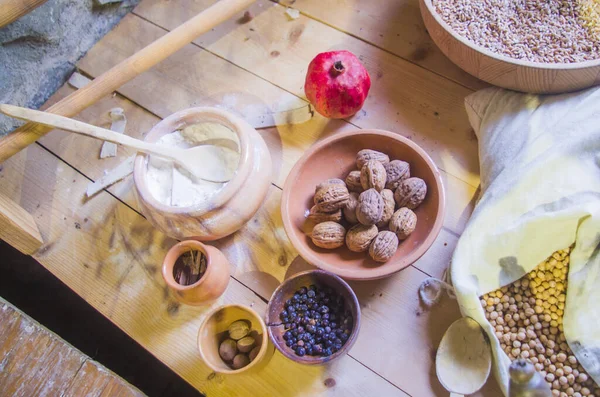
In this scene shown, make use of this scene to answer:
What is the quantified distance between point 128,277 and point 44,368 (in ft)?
0.71

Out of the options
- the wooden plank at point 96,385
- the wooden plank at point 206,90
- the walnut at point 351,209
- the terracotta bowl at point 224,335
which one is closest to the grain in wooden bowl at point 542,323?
the wooden plank at point 206,90

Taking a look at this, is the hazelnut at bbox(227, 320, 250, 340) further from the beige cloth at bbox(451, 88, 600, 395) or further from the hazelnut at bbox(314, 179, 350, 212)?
the beige cloth at bbox(451, 88, 600, 395)

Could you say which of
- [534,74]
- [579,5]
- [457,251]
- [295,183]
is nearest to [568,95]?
[534,74]

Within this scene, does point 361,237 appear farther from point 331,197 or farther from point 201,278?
point 201,278

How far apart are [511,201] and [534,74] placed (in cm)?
24

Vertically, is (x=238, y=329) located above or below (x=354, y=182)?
below

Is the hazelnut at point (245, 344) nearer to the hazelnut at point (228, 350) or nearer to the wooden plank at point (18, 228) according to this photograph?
the hazelnut at point (228, 350)

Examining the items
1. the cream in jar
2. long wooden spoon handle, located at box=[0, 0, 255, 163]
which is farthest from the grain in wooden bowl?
long wooden spoon handle, located at box=[0, 0, 255, 163]

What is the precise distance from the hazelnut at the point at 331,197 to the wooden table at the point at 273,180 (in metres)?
0.13

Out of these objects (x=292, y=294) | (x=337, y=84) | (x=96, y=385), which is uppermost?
(x=337, y=84)

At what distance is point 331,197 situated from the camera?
948mm

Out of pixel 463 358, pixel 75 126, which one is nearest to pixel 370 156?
pixel 463 358

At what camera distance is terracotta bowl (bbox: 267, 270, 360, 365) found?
86 cm

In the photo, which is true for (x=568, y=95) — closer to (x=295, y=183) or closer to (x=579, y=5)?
(x=579, y=5)
